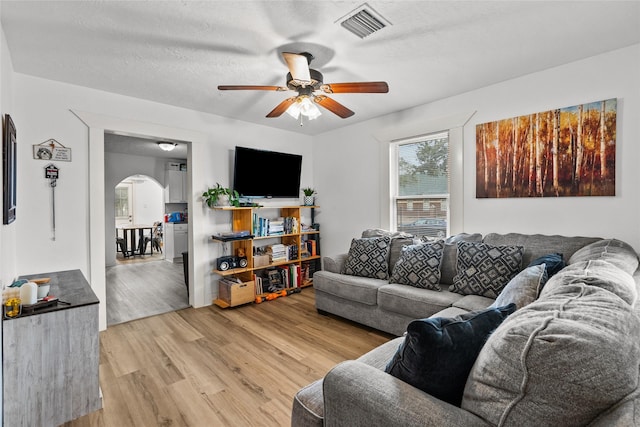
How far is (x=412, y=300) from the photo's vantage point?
263 centimetres

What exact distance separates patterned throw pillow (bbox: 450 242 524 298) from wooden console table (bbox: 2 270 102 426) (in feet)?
9.07

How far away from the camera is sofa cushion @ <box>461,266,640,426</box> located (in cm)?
68

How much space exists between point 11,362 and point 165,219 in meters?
6.22

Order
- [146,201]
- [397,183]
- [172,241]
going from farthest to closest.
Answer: [146,201] → [172,241] → [397,183]

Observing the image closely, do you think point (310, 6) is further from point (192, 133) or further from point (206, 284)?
point (206, 284)

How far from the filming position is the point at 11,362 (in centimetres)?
168

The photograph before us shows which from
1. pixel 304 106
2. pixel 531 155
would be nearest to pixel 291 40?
pixel 304 106

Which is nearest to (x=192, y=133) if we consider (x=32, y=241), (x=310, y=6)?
(x=32, y=241)

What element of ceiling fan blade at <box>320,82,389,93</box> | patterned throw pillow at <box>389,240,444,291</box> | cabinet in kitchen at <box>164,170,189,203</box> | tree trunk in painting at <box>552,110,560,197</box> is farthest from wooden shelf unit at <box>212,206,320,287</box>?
cabinet in kitchen at <box>164,170,189,203</box>

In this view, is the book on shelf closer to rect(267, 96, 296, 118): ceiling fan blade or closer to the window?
the window

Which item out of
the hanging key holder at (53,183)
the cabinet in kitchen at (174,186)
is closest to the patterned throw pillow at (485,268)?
the hanging key holder at (53,183)

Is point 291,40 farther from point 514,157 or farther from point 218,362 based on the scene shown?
point 218,362

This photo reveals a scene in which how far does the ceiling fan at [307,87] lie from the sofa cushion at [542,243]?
1783 millimetres

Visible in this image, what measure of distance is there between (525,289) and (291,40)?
219cm
